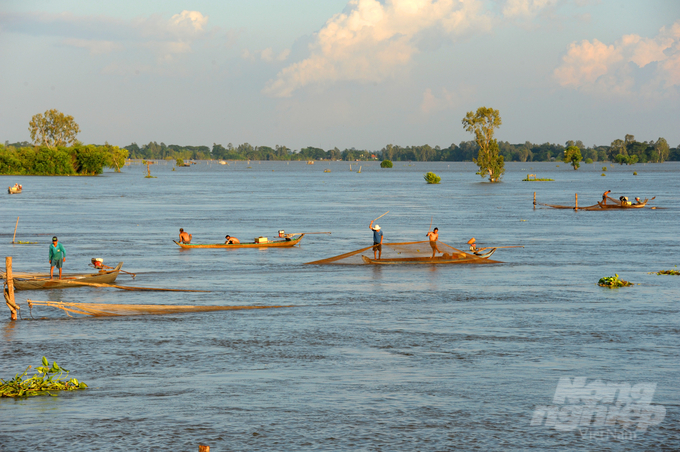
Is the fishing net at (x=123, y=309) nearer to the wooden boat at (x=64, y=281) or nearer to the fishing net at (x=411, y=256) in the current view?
the wooden boat at (x=64, y=281)

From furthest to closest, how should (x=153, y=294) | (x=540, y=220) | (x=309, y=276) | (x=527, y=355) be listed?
1. (x=540, y=220)
2. (x=309, y=276)
3. (x=153, y=294)
4. (x=527, y=355)

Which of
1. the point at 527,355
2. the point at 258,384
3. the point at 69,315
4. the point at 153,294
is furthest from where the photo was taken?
the point at 153,294

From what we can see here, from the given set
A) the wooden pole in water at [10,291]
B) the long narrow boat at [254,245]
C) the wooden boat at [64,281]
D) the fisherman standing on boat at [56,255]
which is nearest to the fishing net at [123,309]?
the wooden pole in water at [10,291]

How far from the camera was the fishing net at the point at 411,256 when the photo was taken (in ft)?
133

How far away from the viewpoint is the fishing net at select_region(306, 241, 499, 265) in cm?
4062

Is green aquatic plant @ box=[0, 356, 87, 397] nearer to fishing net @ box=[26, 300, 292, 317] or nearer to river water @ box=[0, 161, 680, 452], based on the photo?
river water @ box=[0, 161, 680, 452]

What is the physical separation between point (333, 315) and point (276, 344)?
4612 mm

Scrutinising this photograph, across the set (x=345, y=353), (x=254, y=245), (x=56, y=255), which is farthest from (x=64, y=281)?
(x=254, y=245)

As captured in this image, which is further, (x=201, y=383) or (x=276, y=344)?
(x=276, y=344)

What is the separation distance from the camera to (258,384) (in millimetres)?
18062

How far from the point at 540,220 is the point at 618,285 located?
4099 cm

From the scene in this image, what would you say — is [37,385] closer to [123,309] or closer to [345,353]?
[345,353]

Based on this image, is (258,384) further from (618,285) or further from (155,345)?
(618,285)

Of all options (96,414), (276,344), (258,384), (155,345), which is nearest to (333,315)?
(276,344)
